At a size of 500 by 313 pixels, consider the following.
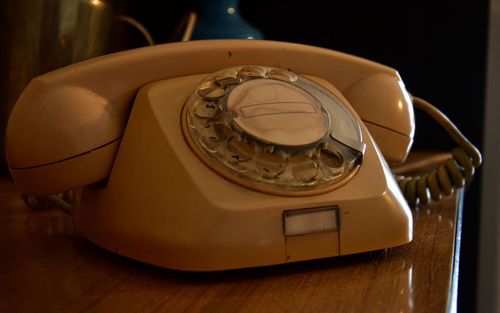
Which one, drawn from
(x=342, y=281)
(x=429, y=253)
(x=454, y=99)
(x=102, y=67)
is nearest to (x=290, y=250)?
(x=342, y=281)

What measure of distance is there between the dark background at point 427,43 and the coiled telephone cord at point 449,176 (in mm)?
495

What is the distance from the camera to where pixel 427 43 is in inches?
49.8

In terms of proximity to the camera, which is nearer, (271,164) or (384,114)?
(271,164)

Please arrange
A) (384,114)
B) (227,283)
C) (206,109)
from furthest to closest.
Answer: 1. (384,114)
2. (206,109)
3. (227,283)

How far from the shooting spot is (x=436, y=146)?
1.33 meters

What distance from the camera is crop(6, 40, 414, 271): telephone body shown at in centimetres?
52

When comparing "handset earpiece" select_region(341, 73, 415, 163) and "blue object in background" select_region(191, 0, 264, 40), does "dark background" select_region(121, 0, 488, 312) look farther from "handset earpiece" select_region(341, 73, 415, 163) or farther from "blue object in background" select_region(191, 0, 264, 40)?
"handset earpiece" select_region(341, 73, 415, 163)

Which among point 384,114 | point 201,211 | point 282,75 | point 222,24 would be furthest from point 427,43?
point 201,211

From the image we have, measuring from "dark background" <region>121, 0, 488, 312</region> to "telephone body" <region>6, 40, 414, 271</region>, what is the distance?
2.17 feet

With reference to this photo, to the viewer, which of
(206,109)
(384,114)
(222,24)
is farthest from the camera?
(222,24)

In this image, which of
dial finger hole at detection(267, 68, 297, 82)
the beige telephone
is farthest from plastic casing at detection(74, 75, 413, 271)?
dial finger hole at detection(267, 68, 297, 82)

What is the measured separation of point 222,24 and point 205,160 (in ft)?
2.32

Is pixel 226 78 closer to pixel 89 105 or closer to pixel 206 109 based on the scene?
pixel 206 109

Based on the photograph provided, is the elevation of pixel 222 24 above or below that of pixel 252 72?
below
